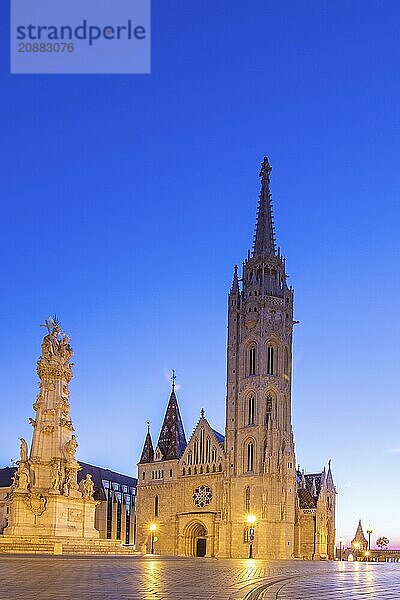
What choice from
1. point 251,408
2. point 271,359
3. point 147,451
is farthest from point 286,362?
point 147,451

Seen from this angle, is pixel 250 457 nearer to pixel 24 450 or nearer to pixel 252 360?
pixel 252 360

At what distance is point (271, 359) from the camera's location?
9256cm

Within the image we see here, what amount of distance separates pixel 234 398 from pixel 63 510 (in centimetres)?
5192

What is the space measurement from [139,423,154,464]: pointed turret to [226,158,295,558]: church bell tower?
504 inches

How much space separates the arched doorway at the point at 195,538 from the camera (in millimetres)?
89438

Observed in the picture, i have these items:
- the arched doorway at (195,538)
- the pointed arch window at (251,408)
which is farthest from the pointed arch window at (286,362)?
the arched doorway at (195,538)

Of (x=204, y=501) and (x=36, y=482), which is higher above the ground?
(x=36, y=482)

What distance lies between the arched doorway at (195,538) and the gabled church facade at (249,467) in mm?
116

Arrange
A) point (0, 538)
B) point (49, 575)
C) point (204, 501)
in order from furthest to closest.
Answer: point (204, 501) → point (0, 538) → point (49, 575)

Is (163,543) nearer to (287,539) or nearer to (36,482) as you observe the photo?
(287,539)

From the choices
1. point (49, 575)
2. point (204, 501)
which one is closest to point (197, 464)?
point (204, 501)

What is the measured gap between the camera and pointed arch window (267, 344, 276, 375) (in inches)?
3622

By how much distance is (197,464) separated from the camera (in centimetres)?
9256

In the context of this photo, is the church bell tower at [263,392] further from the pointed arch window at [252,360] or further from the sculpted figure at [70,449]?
the sculpted figure at [70,449]
